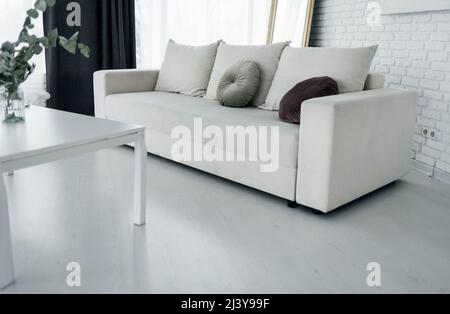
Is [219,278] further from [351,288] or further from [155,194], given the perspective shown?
[155,194]

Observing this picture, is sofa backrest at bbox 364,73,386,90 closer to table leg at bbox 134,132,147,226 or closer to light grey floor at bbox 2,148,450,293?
light grey floor at bbox 2,148,450,293

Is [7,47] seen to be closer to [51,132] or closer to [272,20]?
[51,132]

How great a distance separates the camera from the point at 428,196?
2541 mm

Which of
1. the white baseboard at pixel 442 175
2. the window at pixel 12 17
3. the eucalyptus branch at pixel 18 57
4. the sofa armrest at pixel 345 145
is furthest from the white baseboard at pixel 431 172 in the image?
the window at pixel 12 17

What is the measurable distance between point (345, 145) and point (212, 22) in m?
2.63

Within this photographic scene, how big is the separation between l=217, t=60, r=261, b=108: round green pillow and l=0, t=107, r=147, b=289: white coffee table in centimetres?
101

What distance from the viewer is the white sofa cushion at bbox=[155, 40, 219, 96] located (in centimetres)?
338

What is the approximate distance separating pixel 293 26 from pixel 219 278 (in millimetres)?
3256

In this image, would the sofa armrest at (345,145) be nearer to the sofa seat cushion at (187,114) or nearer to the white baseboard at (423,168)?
the sofa seat cushion at (187,114)

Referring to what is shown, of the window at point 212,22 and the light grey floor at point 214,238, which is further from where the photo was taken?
the window at point 212,22

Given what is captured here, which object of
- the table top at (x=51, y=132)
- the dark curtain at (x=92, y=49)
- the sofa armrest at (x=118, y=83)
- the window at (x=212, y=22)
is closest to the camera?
the table top at (x=51, y=132)

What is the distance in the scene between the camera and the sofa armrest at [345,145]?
2.07 meters

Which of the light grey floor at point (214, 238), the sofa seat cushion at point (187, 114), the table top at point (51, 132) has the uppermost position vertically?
the table top at point (51, 132)

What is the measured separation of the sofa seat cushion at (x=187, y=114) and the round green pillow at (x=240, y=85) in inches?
2.4
